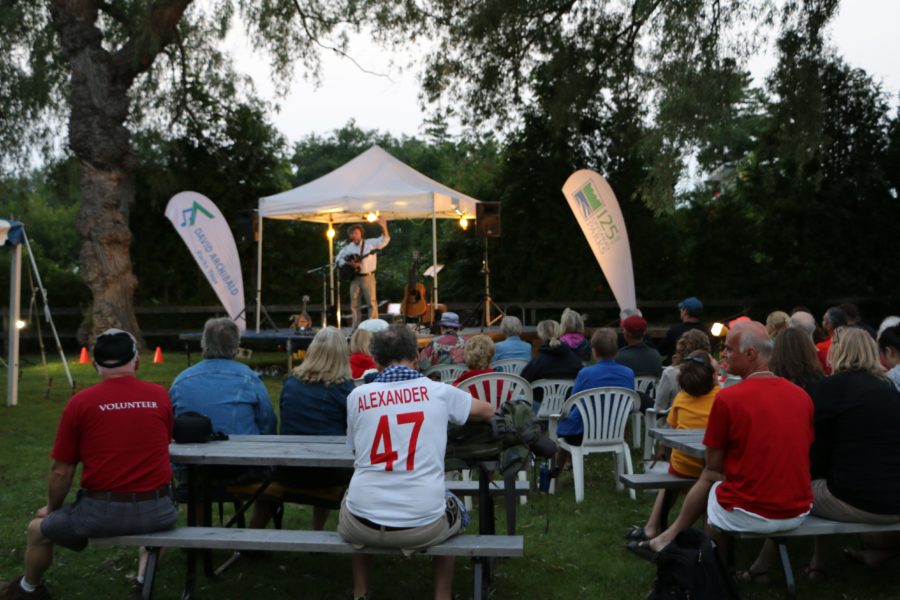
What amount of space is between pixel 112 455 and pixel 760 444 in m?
2.46

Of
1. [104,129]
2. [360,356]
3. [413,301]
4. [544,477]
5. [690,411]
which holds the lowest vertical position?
[544,477]

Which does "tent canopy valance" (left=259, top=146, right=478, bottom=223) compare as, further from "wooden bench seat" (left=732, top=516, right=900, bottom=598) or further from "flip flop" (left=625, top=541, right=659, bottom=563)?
"wooden bench seat" (left=732, top=516, right=900, bottom=598)

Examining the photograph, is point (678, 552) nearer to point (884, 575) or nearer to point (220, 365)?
point (884, 575)

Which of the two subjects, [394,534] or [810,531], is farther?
[810,531]

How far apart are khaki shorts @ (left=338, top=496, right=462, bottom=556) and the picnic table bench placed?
0.11 ft

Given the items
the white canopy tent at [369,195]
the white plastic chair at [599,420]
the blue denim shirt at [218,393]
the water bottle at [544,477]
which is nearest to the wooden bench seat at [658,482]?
the white plastic chair at [599,420]

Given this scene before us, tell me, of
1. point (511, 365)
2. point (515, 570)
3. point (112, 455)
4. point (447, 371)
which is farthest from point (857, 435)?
point (511, 365)

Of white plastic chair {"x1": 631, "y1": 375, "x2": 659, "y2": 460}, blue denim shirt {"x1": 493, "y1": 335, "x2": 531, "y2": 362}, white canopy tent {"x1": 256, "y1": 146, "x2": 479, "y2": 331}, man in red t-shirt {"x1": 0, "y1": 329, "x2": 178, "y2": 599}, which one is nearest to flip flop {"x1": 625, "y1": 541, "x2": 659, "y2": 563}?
white plastic chair {"x1": 631, "y1": 375, "x2": 659, "y2": 460}

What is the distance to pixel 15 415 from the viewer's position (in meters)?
10.2

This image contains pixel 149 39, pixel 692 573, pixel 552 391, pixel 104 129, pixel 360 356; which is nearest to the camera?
pixel 692 573

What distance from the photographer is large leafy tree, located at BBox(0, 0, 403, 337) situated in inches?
652

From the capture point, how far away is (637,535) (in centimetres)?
511

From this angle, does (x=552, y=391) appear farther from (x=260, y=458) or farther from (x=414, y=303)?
(x=414, y=303)

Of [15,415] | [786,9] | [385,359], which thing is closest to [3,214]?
[15,415]
